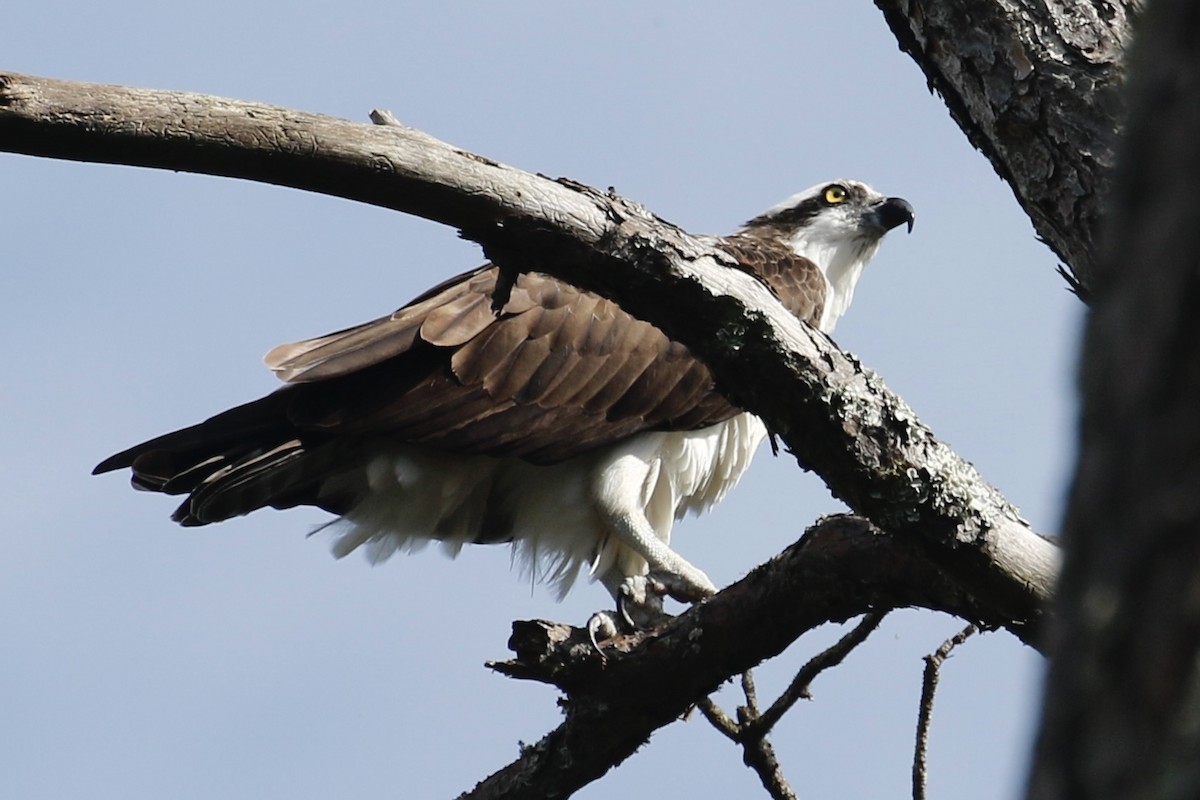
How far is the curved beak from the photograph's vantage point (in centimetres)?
787

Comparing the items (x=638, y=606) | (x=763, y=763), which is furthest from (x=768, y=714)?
(x=638, y=606)

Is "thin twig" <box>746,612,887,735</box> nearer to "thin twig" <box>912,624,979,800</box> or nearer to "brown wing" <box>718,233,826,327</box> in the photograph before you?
"thin twig" <box>912,624,979,800</box>

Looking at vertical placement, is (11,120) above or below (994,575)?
above

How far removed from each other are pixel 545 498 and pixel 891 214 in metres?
2.69

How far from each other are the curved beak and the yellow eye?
185mm

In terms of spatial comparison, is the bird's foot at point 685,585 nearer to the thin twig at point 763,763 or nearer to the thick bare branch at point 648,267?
the thin twig at point 763,763

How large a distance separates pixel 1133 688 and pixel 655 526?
5.80 metres

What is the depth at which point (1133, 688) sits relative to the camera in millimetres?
803

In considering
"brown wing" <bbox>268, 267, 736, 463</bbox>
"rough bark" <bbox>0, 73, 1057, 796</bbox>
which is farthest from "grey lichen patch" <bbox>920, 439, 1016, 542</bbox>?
"brown wing" <bbox>268, 267, 736, 463</bbox>

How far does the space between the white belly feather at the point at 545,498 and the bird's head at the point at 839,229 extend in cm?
142

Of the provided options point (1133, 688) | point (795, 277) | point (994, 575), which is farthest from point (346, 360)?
point (1133, 688)

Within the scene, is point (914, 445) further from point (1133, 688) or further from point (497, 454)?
point (497, 454)

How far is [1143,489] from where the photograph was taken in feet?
2.61

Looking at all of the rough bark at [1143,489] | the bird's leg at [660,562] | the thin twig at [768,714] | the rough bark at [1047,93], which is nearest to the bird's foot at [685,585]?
the bird's leg at [660,562]
